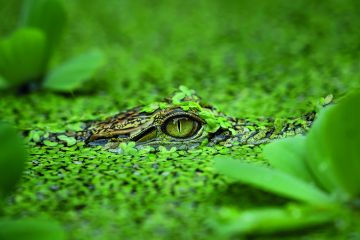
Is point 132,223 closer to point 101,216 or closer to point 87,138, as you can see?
point 101,216

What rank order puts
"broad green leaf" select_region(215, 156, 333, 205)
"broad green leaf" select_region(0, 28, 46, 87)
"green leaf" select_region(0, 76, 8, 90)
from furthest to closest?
"green leaf" select_region(0, 76, 8, 90) → "broad green leaf" select_region(0, 28, 46, 87) → "broad green leaf" select_region(215, 156, 333, 205)

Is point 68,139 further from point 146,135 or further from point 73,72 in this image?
point 73,72

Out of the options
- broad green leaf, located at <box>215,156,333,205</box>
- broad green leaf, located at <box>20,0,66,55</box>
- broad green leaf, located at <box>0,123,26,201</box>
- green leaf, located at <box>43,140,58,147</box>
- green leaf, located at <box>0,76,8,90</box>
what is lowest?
broad green leaf, located at <box>215,156,333,205</box>

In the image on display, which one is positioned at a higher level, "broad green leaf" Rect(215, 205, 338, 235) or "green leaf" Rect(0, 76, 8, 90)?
"green leaf" Rect(0, 76, 8, 90)

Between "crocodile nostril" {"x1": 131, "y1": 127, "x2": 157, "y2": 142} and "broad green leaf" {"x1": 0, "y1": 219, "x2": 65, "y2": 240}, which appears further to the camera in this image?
"crocodile nostril" {"x1": 131, "y1": 127, "x2": 157, "y2": 142}

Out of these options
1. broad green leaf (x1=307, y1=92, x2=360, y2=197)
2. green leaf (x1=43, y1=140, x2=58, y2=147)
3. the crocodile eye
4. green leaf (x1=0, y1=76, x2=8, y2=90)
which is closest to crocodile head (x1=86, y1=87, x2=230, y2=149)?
the crocodile eye

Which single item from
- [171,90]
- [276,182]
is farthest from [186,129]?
[276,182]

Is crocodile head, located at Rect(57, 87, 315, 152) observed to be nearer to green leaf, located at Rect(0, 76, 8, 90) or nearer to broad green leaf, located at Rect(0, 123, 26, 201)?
broad green leaf, located at Rect(0, 123, 26, 201)

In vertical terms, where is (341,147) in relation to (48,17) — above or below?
below
